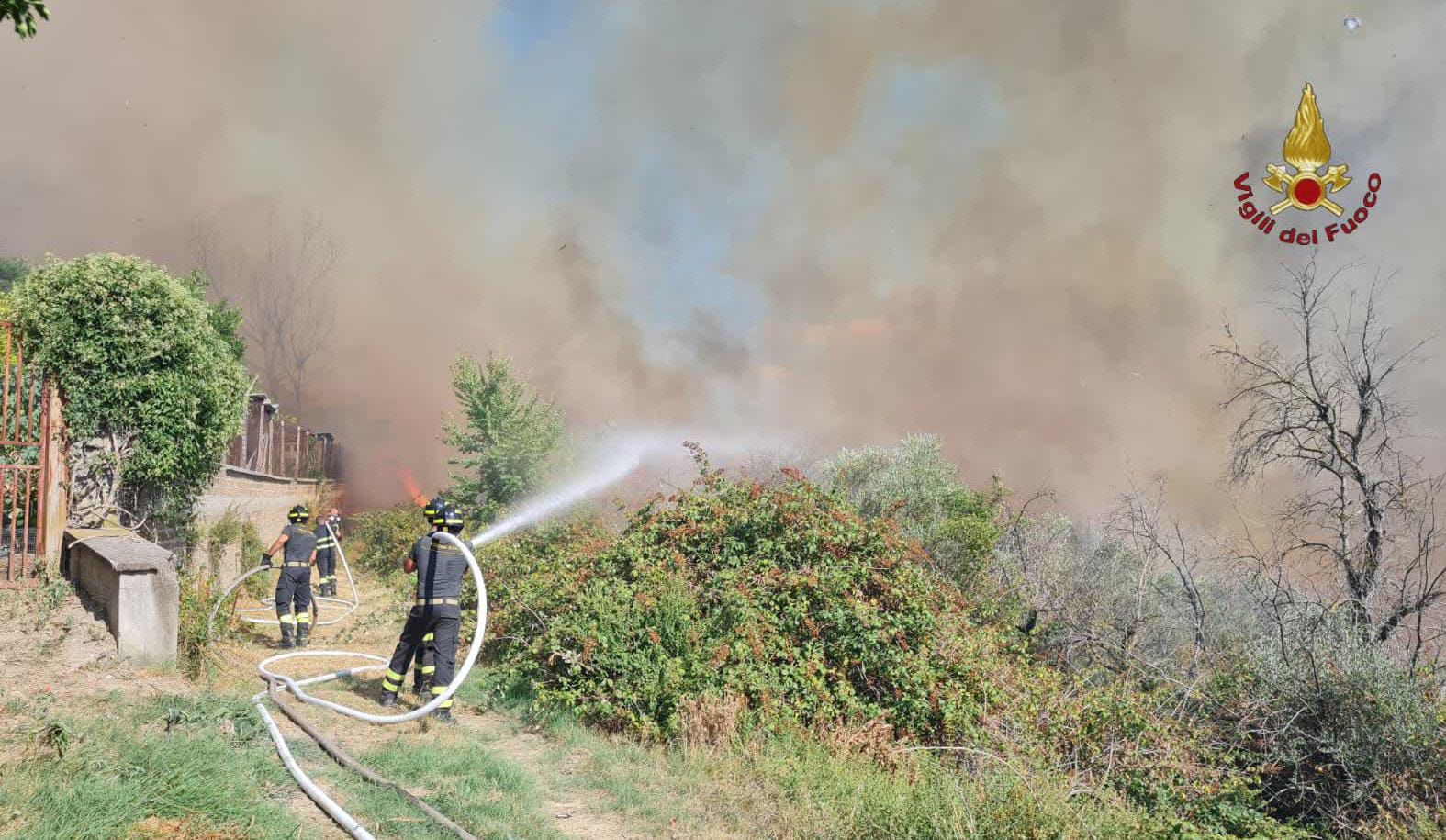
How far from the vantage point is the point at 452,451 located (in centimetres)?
3023

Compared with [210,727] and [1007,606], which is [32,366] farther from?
[1007,606]

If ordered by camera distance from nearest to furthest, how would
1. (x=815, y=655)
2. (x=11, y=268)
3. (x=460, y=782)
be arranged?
1. (x=460, y=782)
2. (x=815, y=655)
3. (x=11, y=268)

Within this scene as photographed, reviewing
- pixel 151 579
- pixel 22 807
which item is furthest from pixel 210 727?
pixel 151 579

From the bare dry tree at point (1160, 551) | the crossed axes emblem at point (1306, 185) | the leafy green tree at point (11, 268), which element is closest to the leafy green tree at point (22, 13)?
the bare dry tree at point (1160, 551)

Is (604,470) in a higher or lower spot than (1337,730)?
higher

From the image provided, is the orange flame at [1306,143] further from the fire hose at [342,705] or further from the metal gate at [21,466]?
the metal gate at [21,466]

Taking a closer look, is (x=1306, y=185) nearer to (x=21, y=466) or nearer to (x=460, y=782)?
(x=460, y=782)

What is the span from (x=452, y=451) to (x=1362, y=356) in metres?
26.2

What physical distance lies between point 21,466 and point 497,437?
1100cm

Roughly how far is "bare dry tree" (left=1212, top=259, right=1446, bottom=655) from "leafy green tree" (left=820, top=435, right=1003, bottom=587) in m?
3.69

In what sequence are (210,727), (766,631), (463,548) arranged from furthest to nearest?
(766,631) → (463,548) → (210,727)

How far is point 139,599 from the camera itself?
744cm

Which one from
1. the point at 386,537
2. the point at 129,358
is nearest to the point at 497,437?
the point at 386,537

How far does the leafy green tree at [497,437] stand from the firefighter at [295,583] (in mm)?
6769
